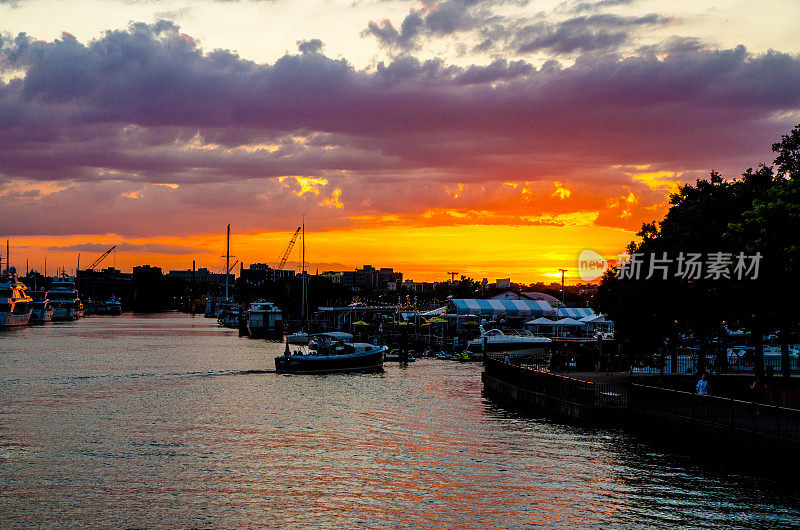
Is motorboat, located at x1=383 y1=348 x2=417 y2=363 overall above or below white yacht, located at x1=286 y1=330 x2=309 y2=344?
below

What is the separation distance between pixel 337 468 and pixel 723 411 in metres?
16.7

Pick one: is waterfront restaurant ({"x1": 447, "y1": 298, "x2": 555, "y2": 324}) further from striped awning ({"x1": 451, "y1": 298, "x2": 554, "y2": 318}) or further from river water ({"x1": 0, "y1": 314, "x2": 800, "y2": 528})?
river water ({"x1": 0, "y1": 314, "x2": 800, "y2": 528})

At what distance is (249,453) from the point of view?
126 feet

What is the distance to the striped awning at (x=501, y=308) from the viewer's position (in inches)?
4946

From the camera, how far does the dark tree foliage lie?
40.1 metres

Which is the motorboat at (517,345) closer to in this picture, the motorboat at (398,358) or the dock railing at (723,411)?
the motorboat at (398,358)

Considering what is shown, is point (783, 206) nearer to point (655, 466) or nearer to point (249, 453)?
point (655, 466)

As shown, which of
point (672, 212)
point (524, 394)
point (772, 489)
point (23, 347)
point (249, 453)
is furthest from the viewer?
point (23, 347)

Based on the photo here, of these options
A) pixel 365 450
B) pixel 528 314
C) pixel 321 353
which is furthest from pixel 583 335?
pixel 365 450

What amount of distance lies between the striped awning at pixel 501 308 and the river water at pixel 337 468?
2487 inches

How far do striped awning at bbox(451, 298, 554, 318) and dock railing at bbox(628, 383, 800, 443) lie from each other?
269 feet

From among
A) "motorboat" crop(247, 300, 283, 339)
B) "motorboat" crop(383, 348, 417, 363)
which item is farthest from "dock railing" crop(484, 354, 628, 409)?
"motorboat" crop(247, 300, 283, 339)

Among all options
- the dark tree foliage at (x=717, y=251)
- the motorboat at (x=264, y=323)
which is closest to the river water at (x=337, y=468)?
the dark tree foliage at (x=717, y=251)

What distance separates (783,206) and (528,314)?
301ft
